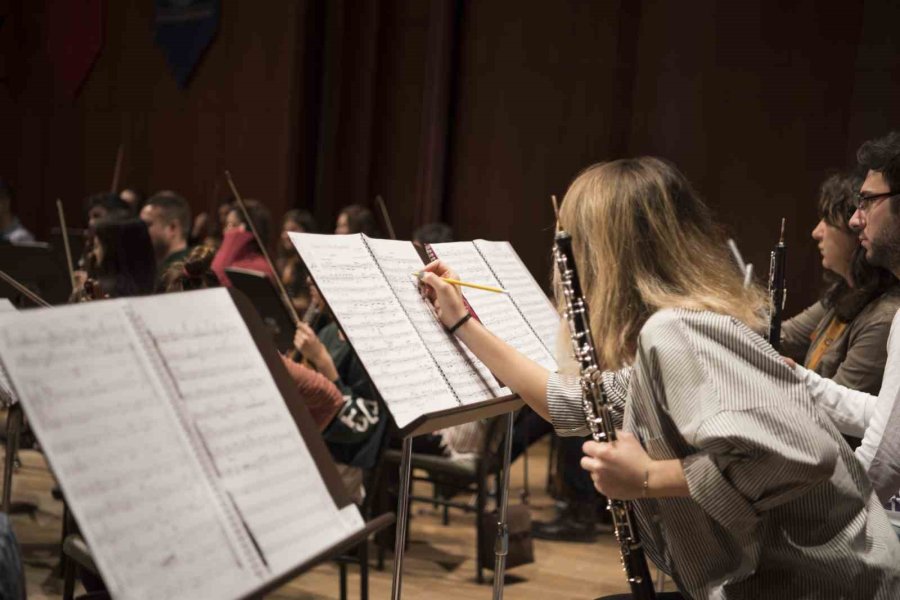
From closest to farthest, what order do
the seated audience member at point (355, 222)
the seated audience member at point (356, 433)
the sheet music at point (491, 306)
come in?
the sheet music at point (491, 306)
the seated audience member at point (356, 433)
the seated audience member at point (355, 222)

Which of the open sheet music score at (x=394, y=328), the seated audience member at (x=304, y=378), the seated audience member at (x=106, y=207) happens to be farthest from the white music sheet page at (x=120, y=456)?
the seated audience member at (x=106, y=207)

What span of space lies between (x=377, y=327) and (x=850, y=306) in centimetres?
165

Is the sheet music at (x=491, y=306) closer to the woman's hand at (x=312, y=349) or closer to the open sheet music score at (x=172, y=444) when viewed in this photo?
the open sheet music score at (x=172, y=444)

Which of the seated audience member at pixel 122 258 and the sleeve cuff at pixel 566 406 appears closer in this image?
the sleeve cuff at pixel 566 406

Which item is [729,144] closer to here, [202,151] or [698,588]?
[202,151]

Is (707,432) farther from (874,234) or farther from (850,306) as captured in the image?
(850,306)

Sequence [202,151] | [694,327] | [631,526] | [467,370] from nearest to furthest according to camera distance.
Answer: [694,327] < [631,526] < [467,370] < [202,151]

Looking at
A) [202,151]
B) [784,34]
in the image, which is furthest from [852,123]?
[202,151]

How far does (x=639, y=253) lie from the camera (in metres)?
1.86

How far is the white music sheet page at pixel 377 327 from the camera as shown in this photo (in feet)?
6.37

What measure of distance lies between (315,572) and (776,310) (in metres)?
2.06

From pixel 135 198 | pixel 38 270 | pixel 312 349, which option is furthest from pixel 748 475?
pixel 135 198

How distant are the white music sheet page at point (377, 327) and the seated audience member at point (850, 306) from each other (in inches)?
54.6

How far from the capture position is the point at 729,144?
6.29m
